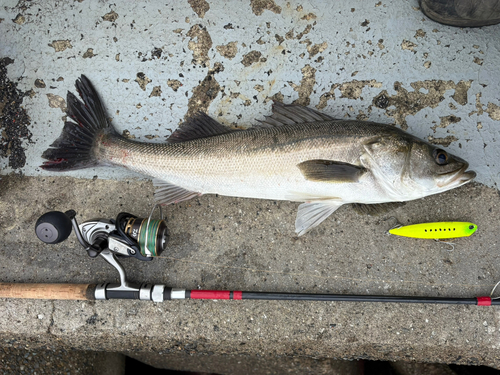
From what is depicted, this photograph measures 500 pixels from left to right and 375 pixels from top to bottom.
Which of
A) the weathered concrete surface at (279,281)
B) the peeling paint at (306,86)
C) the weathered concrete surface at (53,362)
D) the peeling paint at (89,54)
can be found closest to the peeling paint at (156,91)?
the peeling paint at (89,54)

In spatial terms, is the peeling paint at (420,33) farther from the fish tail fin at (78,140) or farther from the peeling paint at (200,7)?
the fish tail fin at (78,140)

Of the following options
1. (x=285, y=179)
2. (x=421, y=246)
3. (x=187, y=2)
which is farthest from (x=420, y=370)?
(x=187, y=2)

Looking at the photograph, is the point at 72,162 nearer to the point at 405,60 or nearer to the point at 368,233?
the point at 368,233

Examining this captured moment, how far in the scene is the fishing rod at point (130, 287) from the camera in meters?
2.41

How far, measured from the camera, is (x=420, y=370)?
316 cm

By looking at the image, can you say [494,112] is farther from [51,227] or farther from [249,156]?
[51,227]

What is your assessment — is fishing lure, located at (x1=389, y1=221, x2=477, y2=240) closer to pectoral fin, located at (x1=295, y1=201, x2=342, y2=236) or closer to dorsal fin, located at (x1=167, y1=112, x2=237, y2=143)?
pectoral fin, located at (x1=295, y1=201, x2=342, y2=236)

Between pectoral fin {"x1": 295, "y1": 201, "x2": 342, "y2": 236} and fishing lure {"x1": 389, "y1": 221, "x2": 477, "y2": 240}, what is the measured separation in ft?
2.19

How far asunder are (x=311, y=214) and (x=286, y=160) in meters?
0.50

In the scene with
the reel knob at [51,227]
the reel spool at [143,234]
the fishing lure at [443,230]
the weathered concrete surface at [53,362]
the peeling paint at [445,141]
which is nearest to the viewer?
the reel knob at [51,227]

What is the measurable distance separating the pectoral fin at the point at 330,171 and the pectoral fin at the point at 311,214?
27 cm

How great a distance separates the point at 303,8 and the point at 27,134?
2617 mm

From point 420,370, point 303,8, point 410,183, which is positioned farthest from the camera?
point 420,370

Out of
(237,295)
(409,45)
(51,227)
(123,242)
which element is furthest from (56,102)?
(409,45)
